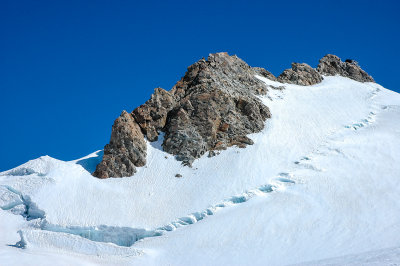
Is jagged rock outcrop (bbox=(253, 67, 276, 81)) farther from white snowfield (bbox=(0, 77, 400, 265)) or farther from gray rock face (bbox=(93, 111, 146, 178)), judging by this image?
gray rock face (bbox=(93, 111, 146, 178))

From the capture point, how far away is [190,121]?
124 ft

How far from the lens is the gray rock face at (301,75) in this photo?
55.1m

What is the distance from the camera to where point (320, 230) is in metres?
23.7

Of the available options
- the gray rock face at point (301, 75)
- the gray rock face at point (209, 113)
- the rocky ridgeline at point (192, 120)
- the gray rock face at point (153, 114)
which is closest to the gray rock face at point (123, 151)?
the rocky ridgeline at point (192, 120)

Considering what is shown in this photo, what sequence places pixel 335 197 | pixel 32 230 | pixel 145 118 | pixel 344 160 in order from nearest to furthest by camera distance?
pixel 32 230, pixel 335 197, pixel 344 160, pixel 145 118

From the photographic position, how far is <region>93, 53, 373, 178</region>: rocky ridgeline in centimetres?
3453

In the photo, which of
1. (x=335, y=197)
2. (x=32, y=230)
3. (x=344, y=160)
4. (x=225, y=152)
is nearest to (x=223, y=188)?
(x=225, y=152)

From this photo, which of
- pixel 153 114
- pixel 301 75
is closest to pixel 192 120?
pixel 153 114

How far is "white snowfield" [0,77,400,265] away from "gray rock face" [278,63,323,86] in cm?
1563

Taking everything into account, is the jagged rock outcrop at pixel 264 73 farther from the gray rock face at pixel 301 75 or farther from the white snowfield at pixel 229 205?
the white snowfield at pixel 229 205

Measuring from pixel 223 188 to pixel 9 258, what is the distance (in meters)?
15.9

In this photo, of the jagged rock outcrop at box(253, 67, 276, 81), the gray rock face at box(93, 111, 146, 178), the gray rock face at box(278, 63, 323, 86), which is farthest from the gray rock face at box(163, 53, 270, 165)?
the gray rock face at box(278, 63, 323, 86)

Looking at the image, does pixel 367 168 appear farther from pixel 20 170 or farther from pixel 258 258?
pixel 20 170

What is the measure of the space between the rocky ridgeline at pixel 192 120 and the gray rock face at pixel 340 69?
21.0 metres
